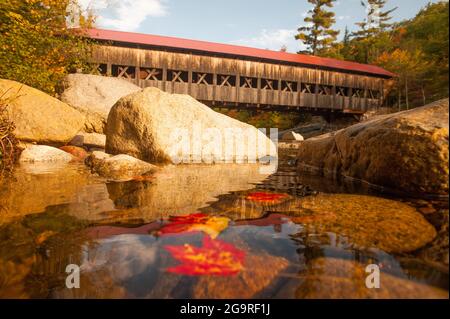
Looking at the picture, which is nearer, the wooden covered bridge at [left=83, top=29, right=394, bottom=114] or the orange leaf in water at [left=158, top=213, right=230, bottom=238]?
the orange leaf in water at [left=158, top=213, right=230, bottom=238]

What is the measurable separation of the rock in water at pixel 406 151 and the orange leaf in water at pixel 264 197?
128 cm

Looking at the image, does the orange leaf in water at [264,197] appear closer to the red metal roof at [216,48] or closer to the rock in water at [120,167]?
the rock in water at [120,167]

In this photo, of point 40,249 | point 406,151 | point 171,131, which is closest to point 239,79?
point 171,131

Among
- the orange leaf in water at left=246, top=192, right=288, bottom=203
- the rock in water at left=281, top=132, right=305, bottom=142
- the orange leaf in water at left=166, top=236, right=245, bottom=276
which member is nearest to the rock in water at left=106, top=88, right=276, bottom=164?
the orange leaf in water at left=246, top=192, right=288, bottom=203

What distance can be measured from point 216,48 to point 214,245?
19303mm

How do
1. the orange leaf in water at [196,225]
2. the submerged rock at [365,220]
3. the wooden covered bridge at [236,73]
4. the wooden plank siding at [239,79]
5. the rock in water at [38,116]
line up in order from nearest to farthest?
the submerged rock at [365,220]
the orange leaf in water at [196,225]
the rock in water at [38,116]
the wooden covered bridge at [236,73]
the wooden plank siding at [239,79]

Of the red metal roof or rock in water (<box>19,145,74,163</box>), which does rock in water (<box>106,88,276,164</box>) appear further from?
the red metal roof

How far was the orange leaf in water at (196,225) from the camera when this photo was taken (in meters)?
1.75

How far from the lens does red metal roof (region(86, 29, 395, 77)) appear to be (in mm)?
16719

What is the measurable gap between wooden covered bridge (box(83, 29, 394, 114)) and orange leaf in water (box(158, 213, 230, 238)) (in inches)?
630

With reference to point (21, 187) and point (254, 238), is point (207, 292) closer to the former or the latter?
point (254, 238)

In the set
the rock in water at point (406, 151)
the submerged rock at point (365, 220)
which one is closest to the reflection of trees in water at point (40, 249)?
the submerged rock at point (365, 220)

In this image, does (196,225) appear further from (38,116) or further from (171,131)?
(38,116)

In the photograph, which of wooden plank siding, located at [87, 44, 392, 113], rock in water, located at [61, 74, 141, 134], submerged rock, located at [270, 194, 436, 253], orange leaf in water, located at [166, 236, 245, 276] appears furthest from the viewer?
wooden plank siding, located at [87, 44, 392, 113]
